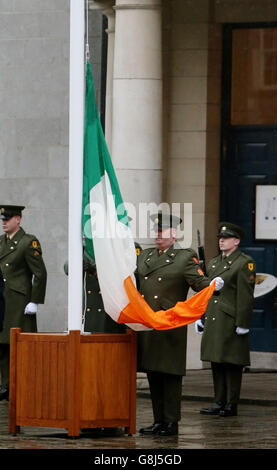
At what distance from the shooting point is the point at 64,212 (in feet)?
55.8

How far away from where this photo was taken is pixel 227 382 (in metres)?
13.3

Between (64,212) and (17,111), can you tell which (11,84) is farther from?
(64,212)

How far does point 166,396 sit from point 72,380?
1053 mm

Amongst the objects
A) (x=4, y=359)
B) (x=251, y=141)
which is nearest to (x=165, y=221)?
(x=4, y=359)

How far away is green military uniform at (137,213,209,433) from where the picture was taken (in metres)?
11.4

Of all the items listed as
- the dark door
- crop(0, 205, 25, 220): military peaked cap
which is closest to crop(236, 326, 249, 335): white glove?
crop(0, 205, 25, 220): military peaked cap

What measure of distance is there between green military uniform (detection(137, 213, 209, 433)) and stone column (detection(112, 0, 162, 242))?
3614mm

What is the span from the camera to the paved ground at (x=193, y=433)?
10.7 m

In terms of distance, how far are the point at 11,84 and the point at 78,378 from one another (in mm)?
7241

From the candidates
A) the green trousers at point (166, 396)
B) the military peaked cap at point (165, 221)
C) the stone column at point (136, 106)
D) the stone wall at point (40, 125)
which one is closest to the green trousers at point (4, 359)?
the stone column at point (136, 106)

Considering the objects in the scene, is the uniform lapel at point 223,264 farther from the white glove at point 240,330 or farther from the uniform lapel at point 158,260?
the uniform lapel at point 158,260

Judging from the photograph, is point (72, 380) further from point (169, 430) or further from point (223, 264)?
point (223, 264)

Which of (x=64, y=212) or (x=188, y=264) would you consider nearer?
(x=188, y=264)
